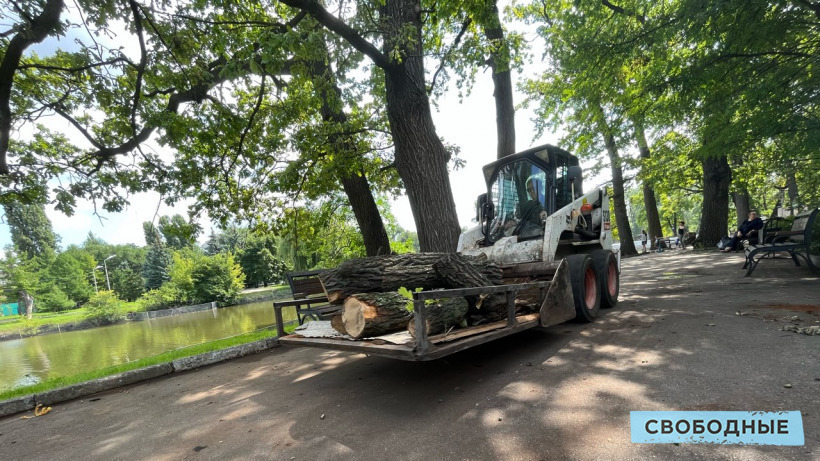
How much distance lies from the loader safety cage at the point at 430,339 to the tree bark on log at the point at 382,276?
530 mm

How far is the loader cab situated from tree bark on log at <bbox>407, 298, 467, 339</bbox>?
3.03 meters

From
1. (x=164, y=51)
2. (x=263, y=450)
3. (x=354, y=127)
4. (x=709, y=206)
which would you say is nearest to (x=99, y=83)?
(x=164, y=51)

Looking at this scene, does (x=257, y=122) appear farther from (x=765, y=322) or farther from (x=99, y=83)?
(x=765, y=322)

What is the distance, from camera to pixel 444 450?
7.56 ft

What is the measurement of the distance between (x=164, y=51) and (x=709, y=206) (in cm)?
1951

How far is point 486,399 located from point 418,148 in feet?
15.8

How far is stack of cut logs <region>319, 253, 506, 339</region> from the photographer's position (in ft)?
10.9

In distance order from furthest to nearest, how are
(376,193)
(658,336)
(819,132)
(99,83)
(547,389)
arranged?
(376,193) < (99,83) < (819,132) < (658,336) < (547,389)

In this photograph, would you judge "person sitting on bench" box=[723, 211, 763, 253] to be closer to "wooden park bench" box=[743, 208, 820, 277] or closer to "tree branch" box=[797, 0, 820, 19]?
"wooden park bench" box=[743, 208, 820, 277]

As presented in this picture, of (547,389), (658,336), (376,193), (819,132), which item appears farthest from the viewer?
(376,193)

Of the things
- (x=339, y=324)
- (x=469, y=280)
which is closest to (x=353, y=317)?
(x=339, y=324)

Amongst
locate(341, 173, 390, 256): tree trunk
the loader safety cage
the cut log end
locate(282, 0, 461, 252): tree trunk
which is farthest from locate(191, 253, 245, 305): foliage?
the cut log end

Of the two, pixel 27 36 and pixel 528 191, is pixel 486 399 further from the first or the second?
pixel 27 36

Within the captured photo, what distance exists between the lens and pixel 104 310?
126ft
